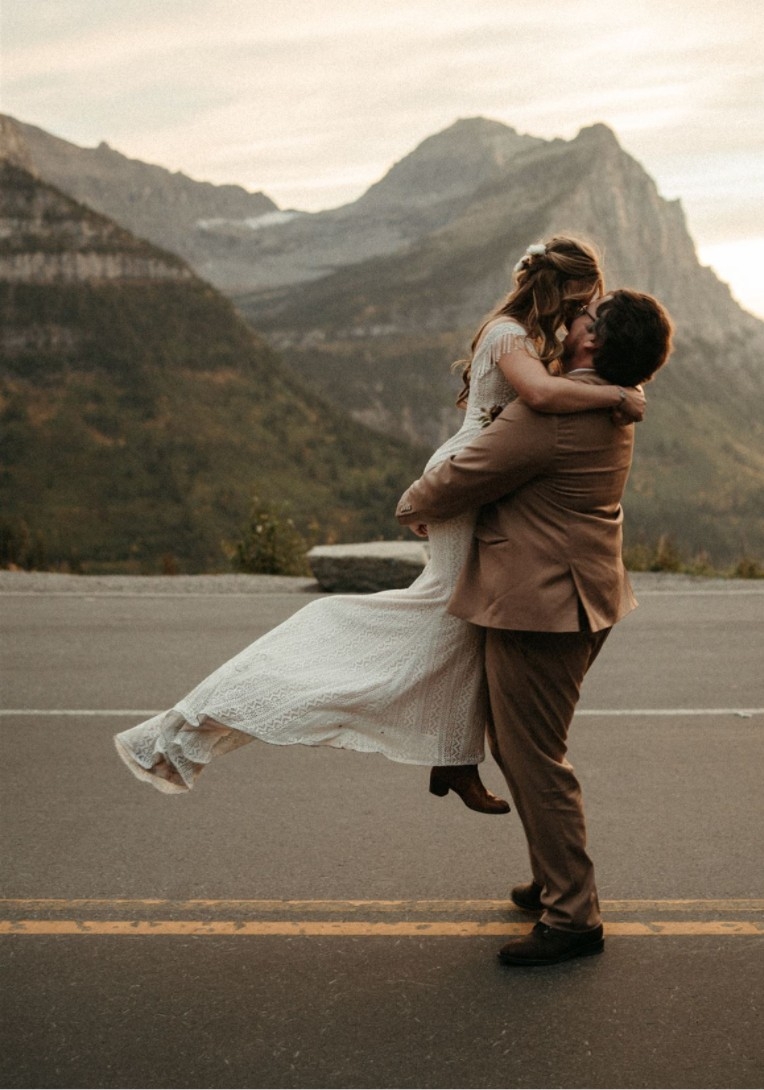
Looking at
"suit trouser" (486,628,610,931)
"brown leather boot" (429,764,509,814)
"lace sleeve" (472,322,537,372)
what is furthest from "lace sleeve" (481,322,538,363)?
"brown leather boot" (429,764,509,814)

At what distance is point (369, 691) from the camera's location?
3779 millimetres

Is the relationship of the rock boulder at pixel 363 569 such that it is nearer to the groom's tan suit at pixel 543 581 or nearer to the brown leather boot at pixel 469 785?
the brown leather boot at pixel 469 785

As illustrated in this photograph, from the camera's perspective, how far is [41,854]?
4770 millimetres

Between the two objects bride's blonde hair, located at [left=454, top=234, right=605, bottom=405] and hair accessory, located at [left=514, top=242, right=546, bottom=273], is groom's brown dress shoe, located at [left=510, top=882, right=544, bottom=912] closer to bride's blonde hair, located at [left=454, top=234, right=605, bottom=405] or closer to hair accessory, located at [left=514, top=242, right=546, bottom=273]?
bride's blonde hair, located at [left=454, top=234, right=605, bottom=405]

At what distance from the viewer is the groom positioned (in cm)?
358

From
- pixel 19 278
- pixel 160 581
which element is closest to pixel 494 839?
pixel 160 581

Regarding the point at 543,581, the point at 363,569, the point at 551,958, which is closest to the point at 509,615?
the point at 543,581

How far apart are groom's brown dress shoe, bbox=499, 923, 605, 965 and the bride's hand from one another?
1.44 meters

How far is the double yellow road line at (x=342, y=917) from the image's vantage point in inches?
158

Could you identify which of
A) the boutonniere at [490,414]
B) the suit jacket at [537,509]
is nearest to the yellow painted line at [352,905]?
the suit jacket at [537,509]

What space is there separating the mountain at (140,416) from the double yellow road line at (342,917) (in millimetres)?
67995

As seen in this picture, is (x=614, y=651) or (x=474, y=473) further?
(x=614, y=651)

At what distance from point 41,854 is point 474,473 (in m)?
2.29

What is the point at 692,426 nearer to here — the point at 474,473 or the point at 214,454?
the point at 214,454
